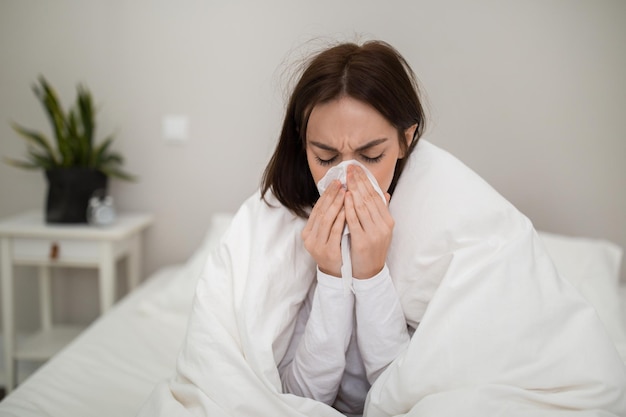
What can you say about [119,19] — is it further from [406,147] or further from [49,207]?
[406,147]

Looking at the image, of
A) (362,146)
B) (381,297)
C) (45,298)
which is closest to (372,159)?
(362,146)

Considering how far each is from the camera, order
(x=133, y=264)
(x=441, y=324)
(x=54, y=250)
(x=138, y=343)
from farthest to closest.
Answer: (x=133, y=264) → (x=54, y=250) → (x=138, y=343) → (x=441, y=324)

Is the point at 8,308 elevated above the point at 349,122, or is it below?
below

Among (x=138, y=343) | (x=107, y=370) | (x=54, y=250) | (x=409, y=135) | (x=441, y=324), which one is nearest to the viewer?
(x=441, y=324)

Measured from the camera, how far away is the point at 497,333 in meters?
0.86

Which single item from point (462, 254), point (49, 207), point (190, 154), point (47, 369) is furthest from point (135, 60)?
point (462, 254)

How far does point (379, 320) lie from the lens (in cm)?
95

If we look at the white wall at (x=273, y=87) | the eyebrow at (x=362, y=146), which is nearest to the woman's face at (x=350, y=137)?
the eyebrow at (x=362, y=146)

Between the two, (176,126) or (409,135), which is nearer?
(409,135)

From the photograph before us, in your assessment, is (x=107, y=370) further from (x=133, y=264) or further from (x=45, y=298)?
(x=45, y=298)

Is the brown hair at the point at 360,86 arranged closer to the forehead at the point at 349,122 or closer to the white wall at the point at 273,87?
the forehead at the point at 349,122

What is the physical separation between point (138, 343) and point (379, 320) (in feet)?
2.54

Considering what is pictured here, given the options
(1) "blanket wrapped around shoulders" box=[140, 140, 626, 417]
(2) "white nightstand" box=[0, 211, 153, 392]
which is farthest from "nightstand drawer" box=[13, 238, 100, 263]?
(1) "blanket wrapped around shoulders" box=[140, 140, 626, 417]

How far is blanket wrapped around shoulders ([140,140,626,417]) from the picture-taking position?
2.70ft
